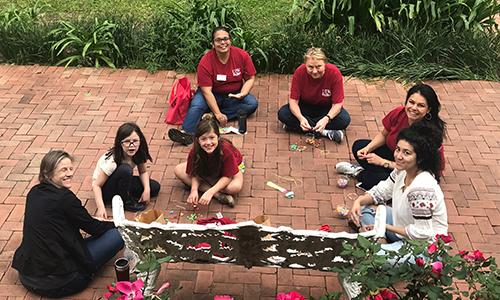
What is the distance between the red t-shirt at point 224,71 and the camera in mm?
5914

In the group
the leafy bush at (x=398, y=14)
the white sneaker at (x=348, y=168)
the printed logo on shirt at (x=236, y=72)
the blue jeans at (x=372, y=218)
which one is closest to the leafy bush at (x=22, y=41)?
the printed logo on shirt at (x=236, y=72)

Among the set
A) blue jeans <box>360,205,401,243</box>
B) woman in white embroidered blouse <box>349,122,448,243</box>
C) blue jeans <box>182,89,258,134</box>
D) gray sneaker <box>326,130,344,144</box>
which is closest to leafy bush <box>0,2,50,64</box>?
blue jeans <box>182,89,258,134</box>

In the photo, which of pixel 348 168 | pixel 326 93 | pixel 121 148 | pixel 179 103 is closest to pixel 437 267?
pixel 348 168

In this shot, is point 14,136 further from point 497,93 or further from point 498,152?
point 497,93

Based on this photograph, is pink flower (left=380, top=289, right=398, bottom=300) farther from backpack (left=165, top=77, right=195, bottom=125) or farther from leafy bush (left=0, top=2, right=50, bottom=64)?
leafy bush (left=0, top=2, right=50, bottom=64)

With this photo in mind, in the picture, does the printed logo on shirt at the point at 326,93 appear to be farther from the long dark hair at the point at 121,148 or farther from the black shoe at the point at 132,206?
the black shoe at the point at 132,206

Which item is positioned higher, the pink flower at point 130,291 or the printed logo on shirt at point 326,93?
the pink flower at point 130,291

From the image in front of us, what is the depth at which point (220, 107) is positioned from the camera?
6148 mm

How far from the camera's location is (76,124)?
602cm

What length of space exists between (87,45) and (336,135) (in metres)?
3.57

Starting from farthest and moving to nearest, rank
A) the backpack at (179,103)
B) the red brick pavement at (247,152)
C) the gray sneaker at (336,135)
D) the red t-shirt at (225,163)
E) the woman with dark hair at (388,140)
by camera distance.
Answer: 1. the backpack at (179,103)
2. the gray sneaker at (336,135)
3. the red t-shirt at (225,163)
4. the woman with dark hair at (388,140)
5. the red brick pavement at (247,152)

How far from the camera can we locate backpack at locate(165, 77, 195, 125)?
19.9 feet

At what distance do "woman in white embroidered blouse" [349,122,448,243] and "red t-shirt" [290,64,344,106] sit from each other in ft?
6.08

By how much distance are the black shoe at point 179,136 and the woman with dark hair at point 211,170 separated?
2.46 ft
